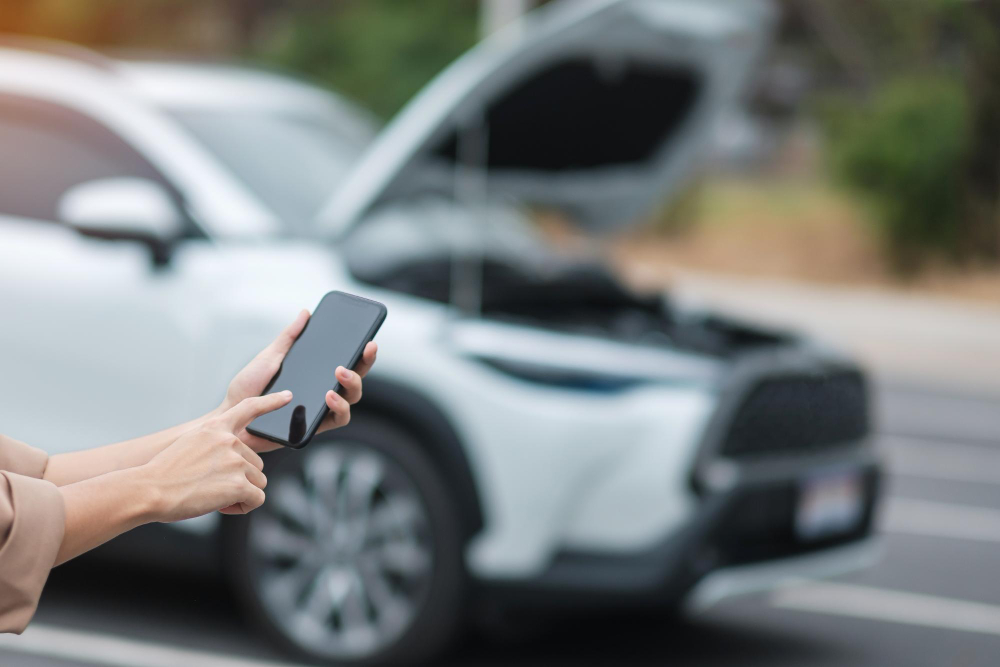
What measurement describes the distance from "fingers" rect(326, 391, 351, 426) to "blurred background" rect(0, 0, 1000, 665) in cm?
219

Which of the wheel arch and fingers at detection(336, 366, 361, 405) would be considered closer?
fingers at detection(336, 366, 361, 405)

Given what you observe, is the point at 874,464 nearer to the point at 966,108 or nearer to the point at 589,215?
the point at 589,215

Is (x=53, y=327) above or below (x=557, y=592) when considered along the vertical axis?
above

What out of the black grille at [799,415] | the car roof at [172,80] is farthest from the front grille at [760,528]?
the car roof at [172,80]

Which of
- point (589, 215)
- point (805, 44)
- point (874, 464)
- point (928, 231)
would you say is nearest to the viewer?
point (874, 464)

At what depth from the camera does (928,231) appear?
17.4m

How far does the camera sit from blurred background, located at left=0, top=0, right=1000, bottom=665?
15.3 ft

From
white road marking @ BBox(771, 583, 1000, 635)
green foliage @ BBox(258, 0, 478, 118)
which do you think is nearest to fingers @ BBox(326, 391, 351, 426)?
white road marking @ BBox(771, 583, 1000, 635)

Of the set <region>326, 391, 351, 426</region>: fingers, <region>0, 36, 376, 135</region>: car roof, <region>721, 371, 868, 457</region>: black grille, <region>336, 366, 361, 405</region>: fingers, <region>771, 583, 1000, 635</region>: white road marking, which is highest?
<region>0, 36, 376, 135</region>: car roof

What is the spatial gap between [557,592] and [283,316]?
111cm

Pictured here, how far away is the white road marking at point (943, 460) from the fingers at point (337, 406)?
674 centimetres

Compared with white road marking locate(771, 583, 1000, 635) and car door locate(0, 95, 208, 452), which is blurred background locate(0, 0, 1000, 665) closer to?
white road marking locate(771, 583, 1000, 635)

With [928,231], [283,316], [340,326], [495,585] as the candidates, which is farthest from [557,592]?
[928,231]

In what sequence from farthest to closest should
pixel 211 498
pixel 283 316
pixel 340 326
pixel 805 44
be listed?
pixel 805 44 → pixel 283 316 → pixel 340 326 → pixel 211 498
